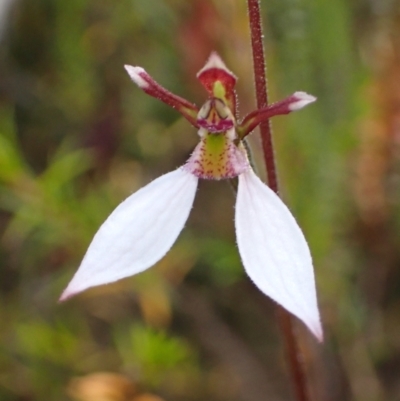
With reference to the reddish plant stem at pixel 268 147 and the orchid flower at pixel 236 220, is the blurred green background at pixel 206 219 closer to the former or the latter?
the reddish plant stem at pixel 268 147

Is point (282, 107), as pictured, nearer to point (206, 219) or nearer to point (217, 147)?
point (217, 147)

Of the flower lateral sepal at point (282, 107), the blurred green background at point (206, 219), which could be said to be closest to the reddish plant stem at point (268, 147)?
the flower lateral sepal at point (282, 107)

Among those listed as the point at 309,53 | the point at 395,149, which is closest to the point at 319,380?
the point at 395,149

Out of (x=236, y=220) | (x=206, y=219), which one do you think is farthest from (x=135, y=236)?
(x=206, y=219)

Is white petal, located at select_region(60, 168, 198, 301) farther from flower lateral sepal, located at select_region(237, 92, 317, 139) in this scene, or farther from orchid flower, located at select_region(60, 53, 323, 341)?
flower lateral sepal, located at select_region(237, 92, 317, 139)

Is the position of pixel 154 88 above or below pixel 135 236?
above

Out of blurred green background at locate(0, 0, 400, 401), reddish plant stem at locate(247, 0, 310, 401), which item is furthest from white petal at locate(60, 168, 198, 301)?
blurred green background at locate(0, 0, 400, 401)
